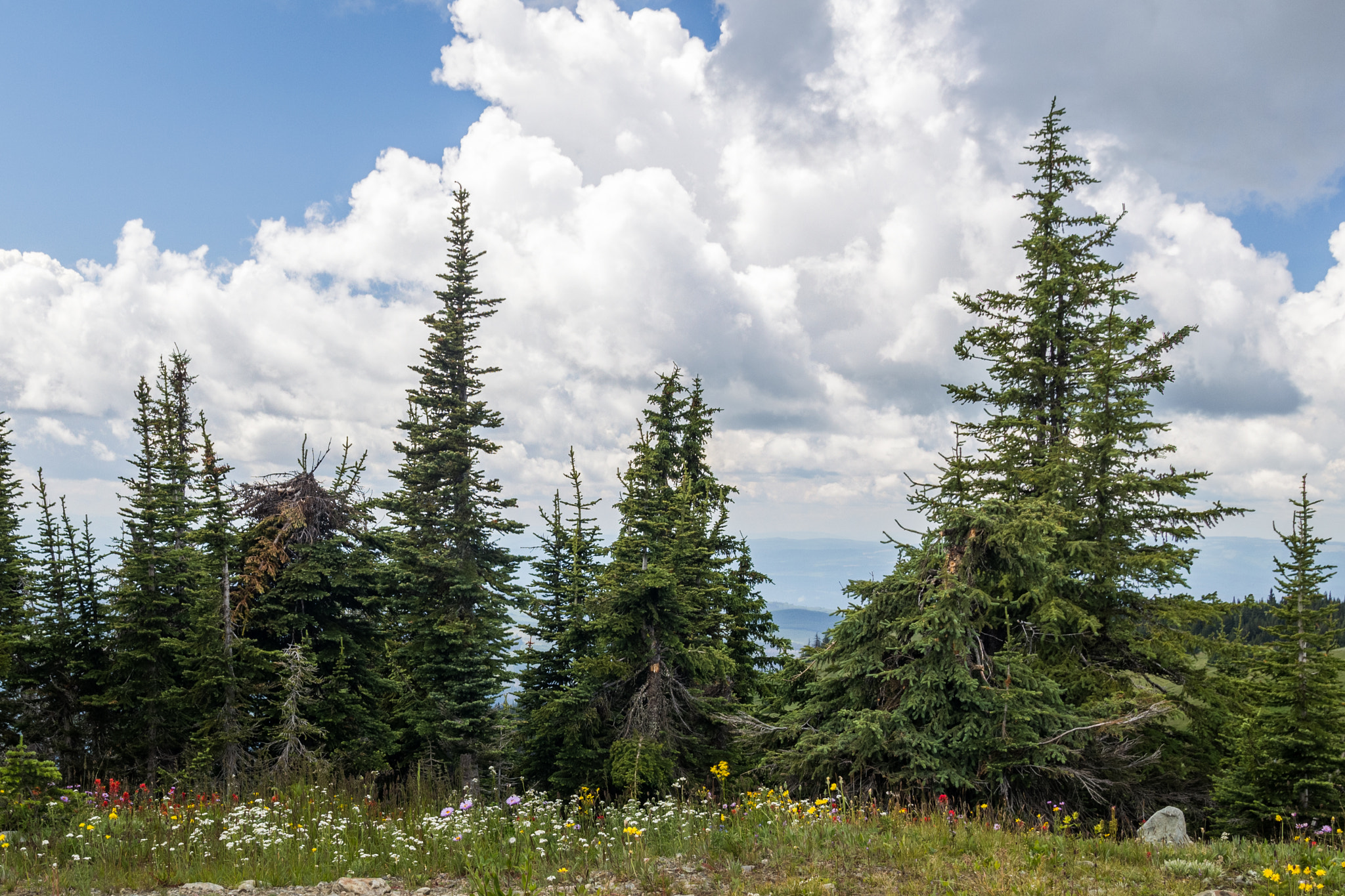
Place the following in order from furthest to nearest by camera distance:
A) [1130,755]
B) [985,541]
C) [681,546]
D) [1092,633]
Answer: [681,546]
[1092,633]
[1130,755]
[985,541]

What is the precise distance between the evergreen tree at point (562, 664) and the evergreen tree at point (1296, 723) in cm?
1270

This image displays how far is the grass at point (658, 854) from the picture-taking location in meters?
5.46

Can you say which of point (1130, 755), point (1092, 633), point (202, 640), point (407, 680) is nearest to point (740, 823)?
point (1130, 755)

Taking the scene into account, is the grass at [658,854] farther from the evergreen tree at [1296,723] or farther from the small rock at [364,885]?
the evergreen tree at [1296,723]

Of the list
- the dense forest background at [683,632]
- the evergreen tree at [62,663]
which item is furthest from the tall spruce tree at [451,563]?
the evergreen tree at [62,663]

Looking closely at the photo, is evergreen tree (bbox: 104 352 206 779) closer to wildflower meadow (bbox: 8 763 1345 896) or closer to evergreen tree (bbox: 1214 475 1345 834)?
wildflower meadow (bbox: 8 763 1345 896)

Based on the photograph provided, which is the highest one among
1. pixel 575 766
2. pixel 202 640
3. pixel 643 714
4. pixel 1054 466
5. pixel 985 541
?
pixel 1054 466

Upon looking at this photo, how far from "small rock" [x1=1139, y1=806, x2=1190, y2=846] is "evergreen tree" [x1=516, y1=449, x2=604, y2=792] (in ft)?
36.8

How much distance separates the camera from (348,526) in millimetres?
19312

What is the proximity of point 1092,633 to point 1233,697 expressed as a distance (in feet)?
10.3

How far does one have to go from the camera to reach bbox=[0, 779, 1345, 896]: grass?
5457 mm

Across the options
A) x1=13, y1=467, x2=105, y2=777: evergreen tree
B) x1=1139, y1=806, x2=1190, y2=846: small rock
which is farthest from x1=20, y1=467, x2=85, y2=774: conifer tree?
x1=1139, y1=806, x2=1190, y2=846: small rock

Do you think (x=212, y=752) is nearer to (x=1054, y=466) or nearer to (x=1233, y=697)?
(x=1054, y=466)

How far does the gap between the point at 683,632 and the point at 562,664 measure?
4641 millimetres
